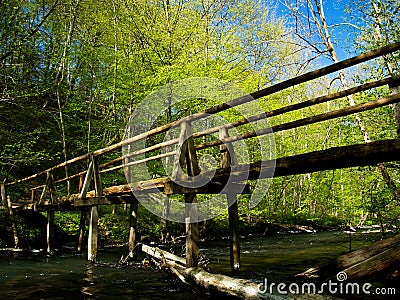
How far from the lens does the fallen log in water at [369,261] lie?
4074 mm

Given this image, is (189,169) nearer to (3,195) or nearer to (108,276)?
(108,276)

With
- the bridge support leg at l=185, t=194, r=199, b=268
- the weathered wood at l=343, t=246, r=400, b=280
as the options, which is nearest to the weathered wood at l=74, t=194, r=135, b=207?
the bridge support leg at l=185, t=194, r=199, b=268

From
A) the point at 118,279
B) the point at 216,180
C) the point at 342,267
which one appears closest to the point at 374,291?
the point at 342,267

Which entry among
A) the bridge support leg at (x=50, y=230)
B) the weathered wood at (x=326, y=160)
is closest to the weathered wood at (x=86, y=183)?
the weathered wood at (x=326, y=160)

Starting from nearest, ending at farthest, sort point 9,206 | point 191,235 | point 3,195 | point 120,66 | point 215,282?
point 215,282, point 191,235, point 9,206, point 3,195, point 120,66

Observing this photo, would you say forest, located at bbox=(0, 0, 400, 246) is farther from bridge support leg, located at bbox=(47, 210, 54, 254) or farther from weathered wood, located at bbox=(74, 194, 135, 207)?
weathered wood, located at bbox=(74, 194, 135, 207)

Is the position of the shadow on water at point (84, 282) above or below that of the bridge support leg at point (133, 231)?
below

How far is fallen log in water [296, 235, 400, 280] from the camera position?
4.07m

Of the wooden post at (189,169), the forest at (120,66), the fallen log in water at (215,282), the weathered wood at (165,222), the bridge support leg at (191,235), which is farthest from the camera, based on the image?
the weathered wood at (165,222)

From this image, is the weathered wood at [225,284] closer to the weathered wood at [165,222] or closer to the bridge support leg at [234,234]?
the bridge support leg at [234,234]

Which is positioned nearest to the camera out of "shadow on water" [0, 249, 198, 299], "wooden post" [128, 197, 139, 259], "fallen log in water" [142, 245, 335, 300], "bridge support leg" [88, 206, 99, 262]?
"fallen log in water" [142, 245, 335, 300]

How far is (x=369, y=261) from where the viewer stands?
4117 mm

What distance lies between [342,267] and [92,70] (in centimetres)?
1591

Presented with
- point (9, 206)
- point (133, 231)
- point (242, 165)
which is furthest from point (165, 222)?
point (242, 165)
